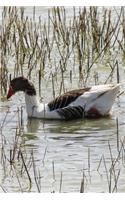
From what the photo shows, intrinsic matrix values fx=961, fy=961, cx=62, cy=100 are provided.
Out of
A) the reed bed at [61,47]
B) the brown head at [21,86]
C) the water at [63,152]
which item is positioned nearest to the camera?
the water at [63,152]

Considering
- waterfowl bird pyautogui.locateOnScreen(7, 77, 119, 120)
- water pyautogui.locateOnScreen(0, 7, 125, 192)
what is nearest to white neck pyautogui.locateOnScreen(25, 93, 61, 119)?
waterfowl bird pyautogui.locateOnScreen(7, 77, 119, 120)

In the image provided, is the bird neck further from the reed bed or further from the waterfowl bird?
the reed bed

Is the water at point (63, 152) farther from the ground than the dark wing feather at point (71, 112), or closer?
closer

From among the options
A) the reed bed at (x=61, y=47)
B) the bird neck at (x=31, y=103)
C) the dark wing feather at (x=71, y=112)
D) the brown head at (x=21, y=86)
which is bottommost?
the dark wing feather at (x=71, y=112)

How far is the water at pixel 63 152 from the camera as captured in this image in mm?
8891

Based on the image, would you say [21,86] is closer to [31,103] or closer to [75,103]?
[31,103]

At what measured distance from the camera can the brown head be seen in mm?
12906

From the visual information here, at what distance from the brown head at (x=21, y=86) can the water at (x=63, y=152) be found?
182 millimetres

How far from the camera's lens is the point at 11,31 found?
1589cm

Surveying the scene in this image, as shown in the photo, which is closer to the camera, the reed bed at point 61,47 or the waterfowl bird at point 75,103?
the waterfowl bird at point 75,103

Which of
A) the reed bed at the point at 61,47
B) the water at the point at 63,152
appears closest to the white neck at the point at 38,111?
the water at the point at 63,152

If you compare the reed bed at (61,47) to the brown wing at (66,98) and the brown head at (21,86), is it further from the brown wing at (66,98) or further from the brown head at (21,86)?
the brown wing at (66,98)
